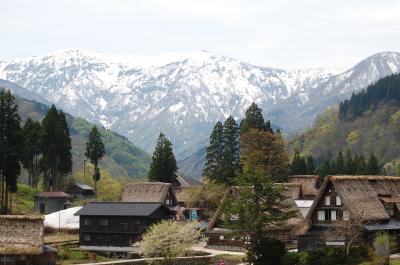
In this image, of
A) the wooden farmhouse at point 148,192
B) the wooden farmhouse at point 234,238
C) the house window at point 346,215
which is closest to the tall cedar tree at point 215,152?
the wooden farmhouse at point 148,192

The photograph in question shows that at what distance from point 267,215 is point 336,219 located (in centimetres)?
729

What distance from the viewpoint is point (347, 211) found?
2403 inches

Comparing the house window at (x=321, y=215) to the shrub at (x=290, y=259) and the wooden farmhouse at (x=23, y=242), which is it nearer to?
the shrub at (x=290, y=259)

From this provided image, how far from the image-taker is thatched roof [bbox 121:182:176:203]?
88.4 metres

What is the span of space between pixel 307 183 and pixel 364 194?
1213 inches

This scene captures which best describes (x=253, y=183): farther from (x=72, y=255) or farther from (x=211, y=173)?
(x=211, y=173)

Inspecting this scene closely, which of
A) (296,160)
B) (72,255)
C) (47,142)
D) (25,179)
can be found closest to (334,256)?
(72,255)

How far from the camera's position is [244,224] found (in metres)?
59.0

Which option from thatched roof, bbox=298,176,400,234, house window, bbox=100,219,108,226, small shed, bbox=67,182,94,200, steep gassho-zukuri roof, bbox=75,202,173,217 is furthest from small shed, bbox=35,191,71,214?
thatched roof, bbox=298,176,400,234

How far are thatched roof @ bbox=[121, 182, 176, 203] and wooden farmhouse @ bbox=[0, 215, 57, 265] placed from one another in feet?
109

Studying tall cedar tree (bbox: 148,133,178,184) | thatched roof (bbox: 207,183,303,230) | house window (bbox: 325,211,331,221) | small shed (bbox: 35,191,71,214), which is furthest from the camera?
tall cedar tree (bbox: 148,133,178,184)

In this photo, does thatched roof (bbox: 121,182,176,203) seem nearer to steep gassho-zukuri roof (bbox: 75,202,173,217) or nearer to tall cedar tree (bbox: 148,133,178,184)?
tall cedar tree (bbox: 148,133,178,184)

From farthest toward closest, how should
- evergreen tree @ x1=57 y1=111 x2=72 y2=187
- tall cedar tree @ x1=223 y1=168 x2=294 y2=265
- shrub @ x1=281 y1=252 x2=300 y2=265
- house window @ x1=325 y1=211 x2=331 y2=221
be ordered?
1. evergreen tree @ x1=57 y1=111 x2=72 y2=187
2. house window @ x1=325 y1=211 x2=331 y2=221
3. tall cedar tree @ x1=223 y1=168 x2=294 y2=265
4. shrub @ x1=281 y1=252 x2=300 y2=265

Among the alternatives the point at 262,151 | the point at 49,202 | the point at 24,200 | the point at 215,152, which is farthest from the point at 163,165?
the point at 24,200
